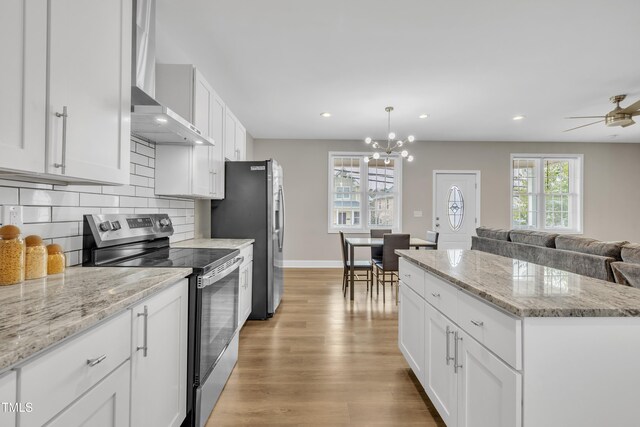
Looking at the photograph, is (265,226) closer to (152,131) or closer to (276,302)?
(276,302)

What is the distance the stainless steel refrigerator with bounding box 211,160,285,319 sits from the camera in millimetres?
3316

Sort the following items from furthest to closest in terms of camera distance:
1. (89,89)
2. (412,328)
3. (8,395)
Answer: (412,328) → (89,89) → (8,395)

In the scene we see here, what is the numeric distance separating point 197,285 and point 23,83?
1023mm

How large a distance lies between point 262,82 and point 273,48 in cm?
79

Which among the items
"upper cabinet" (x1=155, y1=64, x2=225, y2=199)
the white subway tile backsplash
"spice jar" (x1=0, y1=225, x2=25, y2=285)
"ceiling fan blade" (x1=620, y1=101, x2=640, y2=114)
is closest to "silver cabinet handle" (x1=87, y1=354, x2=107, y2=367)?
"spice jar" (x1=0, y1=225, x2=25, y2=285)

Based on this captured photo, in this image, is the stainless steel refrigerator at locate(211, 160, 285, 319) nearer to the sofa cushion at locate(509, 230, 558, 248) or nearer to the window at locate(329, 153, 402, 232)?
the sofa cushion at locate(509, 230, 558, 248)

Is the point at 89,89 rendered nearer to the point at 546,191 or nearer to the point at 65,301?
the point at 65,301

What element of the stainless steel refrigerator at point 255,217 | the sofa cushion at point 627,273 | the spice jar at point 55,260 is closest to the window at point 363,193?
the stainless steel refrigerator at point 255,217

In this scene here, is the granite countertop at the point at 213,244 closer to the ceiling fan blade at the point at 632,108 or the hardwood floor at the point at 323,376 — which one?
the hardwood floor at the point at 323,376

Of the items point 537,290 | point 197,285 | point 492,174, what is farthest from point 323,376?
point 492,174

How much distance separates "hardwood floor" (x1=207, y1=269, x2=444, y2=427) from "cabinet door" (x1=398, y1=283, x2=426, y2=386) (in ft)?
0.71

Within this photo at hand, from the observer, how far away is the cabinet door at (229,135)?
3.31 m

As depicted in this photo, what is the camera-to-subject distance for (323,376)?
87.4 inches

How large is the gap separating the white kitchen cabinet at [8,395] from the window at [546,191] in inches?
295
